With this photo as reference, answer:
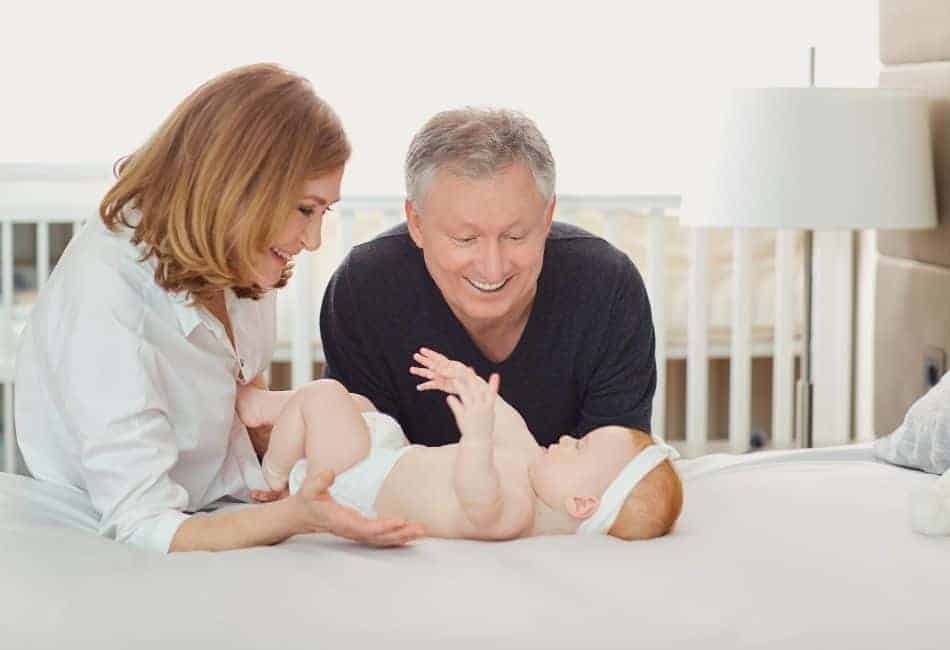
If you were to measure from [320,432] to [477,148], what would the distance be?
0.47m

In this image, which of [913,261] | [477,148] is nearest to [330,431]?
[477,148]

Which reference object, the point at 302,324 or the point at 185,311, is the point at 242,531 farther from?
the point at 302,324

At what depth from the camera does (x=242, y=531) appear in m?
1.73

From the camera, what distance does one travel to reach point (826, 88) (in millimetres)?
3072

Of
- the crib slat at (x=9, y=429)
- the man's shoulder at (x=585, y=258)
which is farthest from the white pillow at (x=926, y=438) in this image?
the crib slat at (x=9, y=429)

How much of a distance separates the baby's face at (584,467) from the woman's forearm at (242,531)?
357 mm

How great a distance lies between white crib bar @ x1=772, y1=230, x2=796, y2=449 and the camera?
4051 mm

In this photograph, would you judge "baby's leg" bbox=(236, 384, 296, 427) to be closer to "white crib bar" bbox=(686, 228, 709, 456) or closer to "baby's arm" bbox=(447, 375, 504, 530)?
"baby's arm" bbox=(447, 375, 504, 530)

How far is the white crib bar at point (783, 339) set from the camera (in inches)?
159

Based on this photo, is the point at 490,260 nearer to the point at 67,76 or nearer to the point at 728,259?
the point at 728,259

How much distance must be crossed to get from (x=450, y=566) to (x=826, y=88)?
1.79 meters

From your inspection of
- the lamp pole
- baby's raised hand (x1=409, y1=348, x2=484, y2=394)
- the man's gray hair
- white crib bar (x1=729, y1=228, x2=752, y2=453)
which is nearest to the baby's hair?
baby's raised hand (x1=409, y1=348, x2=484, y2=394)

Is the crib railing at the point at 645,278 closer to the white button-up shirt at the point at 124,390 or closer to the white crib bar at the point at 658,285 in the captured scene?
the white crib bar at the point at 658,285

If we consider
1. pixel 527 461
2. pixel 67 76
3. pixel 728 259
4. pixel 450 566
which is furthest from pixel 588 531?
pixel 67 76
